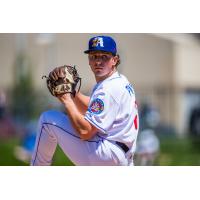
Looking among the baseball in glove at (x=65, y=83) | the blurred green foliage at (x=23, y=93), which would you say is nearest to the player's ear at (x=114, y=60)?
the baseball in glove at (x=65, y=83)

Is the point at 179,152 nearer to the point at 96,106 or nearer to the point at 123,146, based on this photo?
the point at 123,146

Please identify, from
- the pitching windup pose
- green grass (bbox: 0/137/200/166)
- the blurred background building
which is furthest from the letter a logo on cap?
the blurred background building

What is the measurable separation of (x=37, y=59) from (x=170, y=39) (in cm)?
555

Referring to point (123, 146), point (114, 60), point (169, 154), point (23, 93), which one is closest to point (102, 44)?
point (114, 60)

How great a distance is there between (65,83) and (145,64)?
859 inches

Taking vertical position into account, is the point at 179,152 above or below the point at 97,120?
below

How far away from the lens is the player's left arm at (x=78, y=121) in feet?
19.2

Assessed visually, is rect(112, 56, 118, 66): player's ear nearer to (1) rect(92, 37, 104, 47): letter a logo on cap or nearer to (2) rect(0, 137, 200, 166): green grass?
(1) rect(92, 37, 104, 47): letter a logo on cap

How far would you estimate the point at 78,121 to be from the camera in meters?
5.88

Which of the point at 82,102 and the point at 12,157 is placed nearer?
the point at 82,102

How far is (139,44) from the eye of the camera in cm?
2759

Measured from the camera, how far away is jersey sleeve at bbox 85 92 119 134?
5.97 m
